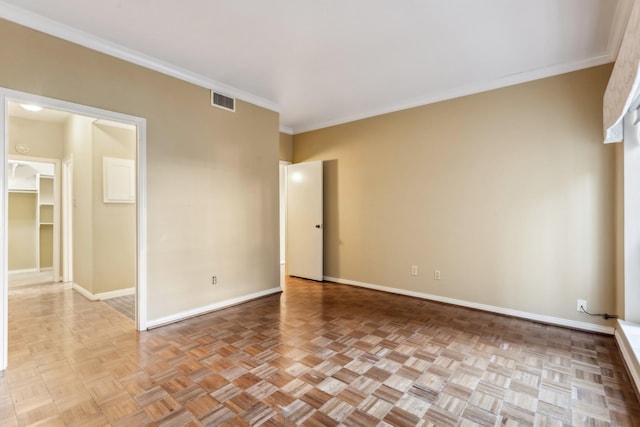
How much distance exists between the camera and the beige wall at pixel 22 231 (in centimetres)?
582

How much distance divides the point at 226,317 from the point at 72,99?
249 centimetres

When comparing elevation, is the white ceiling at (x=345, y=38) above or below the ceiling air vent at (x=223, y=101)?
above

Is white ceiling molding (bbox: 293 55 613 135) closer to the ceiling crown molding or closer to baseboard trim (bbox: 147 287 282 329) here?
the ceiling crown molding

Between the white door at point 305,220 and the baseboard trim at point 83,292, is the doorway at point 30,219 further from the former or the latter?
the white door at point 305,220

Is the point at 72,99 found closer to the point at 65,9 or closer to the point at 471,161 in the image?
the point at 65,9

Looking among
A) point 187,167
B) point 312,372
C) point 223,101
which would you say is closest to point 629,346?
point 312,372

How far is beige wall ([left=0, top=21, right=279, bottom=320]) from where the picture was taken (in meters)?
2.48

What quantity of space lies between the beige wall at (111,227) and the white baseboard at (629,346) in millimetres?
5006

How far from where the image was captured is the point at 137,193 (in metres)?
2.99

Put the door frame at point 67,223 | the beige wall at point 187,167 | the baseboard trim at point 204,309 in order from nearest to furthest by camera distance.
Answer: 1. the beige wall at point 187,167
2. the baseboard trim at point 204,309
3. the door frame at point 67,223

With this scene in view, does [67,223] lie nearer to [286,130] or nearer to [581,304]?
[286,130]

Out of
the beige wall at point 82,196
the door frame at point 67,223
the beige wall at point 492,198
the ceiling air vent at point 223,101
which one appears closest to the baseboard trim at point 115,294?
the beige wall at point 82,196

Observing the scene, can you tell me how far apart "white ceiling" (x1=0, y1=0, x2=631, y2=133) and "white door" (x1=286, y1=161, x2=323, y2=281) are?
176cm

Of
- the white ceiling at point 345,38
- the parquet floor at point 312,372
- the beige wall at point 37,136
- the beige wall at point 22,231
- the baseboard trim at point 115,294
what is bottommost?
the parquet floor at point 312,372
